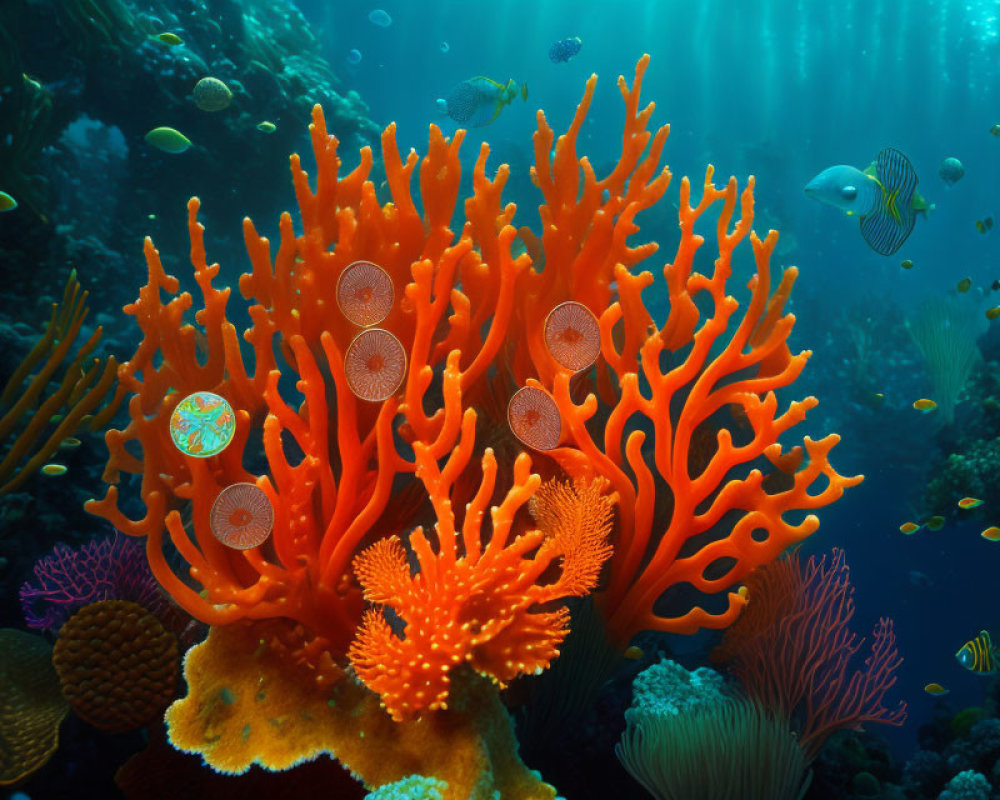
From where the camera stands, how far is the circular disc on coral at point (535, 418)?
2117 mm

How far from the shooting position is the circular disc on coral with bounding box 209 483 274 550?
1899 millimetres

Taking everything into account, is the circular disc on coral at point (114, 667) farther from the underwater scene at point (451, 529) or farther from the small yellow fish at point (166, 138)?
the small yellow fish at point (166, 138)

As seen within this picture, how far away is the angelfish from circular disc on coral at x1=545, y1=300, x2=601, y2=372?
3.35m

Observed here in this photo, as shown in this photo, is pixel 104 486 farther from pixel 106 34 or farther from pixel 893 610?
pixel 893 610

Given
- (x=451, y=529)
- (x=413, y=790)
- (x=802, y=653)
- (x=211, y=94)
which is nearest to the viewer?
(x=413, y=790)

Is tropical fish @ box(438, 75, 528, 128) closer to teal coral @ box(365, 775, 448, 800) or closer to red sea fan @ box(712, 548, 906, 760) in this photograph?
red sea fan @ box(712, 548, 906, 760)

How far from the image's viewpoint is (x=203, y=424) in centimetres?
210

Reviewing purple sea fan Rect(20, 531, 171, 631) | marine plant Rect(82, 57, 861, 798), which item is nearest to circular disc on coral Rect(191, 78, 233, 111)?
marine plant Rect(82, 57, 861, 798)

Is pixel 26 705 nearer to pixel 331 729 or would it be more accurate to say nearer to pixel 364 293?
pixel 331 729

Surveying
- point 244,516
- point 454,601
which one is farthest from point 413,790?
point 244,516

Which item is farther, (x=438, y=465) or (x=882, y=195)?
(x=882, y=195)

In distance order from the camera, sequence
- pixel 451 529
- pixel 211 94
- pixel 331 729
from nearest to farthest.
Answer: pixel 451 529
pixel 331 729
pixel 211 94

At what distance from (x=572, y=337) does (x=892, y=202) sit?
3.74 metres

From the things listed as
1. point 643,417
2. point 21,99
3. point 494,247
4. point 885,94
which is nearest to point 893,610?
point 643,417
